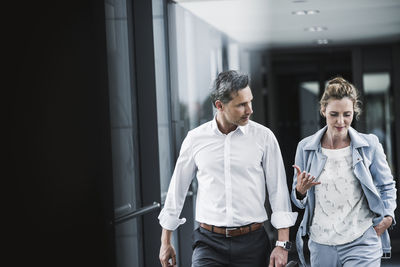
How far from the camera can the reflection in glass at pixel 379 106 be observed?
33.8ft

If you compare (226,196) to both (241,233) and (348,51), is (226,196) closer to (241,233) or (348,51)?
(241,233)

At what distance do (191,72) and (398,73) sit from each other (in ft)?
16.1

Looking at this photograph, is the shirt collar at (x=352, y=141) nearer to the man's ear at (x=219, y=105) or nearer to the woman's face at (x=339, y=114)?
the woman's face at (x=339, y=114)

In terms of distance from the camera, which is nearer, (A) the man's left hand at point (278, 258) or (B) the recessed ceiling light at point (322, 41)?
(A) the man's left hand at point (278, 258)

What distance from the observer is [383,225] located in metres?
3.43

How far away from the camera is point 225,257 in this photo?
329 centimetres

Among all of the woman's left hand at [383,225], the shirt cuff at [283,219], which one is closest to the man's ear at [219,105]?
the shirt cuff at [283,219]

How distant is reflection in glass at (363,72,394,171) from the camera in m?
10.3

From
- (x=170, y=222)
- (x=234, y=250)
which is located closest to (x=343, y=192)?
(x=234, y=250)

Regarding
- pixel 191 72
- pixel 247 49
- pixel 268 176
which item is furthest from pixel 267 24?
pixel 268 176

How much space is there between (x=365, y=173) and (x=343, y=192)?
15cm

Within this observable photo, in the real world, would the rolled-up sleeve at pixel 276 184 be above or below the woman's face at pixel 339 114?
below

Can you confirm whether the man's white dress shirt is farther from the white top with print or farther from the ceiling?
the ceiling

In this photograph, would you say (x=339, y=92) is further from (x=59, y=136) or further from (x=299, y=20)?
(x=299, y=20)
